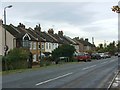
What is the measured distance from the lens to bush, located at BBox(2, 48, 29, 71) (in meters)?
40.2

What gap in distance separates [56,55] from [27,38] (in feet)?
28.8

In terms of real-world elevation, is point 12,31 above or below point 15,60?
above

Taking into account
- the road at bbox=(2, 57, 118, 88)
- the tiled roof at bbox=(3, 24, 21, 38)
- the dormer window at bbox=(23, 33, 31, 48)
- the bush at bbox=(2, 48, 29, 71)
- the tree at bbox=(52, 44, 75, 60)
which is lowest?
the road at bbox=(2, 57, 118, 88)

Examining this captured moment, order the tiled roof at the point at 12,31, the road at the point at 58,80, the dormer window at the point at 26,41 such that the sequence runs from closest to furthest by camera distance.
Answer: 1. the road at the point at 58,80
2. the tiled roof at the point at 12,31
3. the dormer window at the point at 26,41

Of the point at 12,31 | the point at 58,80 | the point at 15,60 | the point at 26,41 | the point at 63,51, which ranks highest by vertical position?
the point at 12,31

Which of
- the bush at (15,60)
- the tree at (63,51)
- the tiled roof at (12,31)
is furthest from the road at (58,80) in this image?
the tiled roof at (12,31)

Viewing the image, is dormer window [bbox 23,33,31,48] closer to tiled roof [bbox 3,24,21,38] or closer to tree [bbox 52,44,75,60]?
tiled roof [bbox 3,24,21,38]

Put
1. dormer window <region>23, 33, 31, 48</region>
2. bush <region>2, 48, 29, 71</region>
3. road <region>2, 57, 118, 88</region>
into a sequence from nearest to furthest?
1. road <region>2, 57, 118, 88</region>
2. bush <region>2, 48, 29, 71</region>
3. dormer window <region>23, 33, 31, 48</region>

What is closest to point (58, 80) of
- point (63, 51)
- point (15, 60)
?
point (15, 60)

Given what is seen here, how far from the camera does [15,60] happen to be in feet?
139

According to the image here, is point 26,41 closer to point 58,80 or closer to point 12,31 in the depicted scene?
point 12,31

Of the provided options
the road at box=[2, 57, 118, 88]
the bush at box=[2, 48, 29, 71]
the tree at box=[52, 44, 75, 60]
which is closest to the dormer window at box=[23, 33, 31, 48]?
the tree at box=[52, 44, 75, 60]

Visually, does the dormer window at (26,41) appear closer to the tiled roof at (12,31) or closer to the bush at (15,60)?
the tiled roof at (12,31)

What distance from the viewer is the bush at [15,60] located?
132 ft
